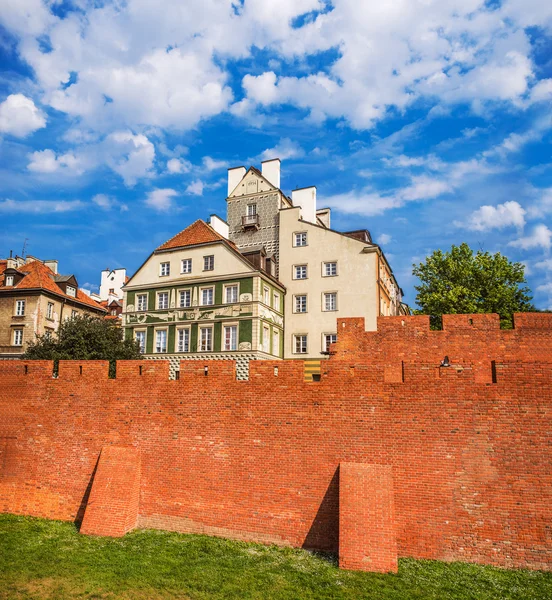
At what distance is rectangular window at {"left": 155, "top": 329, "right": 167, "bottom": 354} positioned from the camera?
31.2 metres

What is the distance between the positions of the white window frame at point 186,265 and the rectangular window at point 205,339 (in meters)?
4.17

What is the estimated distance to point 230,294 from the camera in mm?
30250

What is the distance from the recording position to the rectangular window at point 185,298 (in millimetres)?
31289

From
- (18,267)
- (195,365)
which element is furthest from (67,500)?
(18,267)

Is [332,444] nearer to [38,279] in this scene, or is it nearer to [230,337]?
[230,337]

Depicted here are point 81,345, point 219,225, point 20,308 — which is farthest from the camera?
point 219,225

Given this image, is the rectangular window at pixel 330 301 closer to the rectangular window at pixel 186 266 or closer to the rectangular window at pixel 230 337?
the rectangular window at pixel 230 337

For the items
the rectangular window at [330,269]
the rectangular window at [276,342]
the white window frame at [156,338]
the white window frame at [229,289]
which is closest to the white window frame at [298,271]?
the rectangular window at [330,269]

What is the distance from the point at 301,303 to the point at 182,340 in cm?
821

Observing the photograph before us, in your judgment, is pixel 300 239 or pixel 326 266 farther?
pixel 300 239

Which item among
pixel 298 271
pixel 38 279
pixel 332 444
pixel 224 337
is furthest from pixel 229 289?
pixel 332 444

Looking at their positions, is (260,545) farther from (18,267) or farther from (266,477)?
(18,267)

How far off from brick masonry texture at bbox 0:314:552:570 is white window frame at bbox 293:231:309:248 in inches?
780

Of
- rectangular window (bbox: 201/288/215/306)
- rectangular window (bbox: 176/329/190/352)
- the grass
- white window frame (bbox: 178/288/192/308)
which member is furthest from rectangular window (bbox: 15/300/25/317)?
the grass
